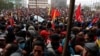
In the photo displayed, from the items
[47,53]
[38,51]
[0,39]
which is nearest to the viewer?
[38,51]

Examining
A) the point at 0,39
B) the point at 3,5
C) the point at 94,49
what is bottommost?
the point at 3,5

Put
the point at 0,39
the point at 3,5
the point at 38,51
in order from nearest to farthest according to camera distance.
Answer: the point at 38,51 < the point at 0,39 < the point at 3,5

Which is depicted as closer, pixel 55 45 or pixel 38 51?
pixel 38 51

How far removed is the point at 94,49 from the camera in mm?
4184

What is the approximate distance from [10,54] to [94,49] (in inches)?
56.1

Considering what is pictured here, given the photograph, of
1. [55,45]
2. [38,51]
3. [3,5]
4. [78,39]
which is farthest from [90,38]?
[3,5]

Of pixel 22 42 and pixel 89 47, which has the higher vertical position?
pixel 89 47

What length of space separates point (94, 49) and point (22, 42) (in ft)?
9.05

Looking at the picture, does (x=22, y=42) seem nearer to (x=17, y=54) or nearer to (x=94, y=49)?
(x=17, y=54)

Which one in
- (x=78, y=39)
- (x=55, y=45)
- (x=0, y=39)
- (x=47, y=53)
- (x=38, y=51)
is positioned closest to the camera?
(x=38, y=51)

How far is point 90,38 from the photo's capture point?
635 cm

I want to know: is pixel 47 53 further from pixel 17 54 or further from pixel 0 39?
pixel 0 39

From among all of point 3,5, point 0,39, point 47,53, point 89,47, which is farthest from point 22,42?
point 3,5

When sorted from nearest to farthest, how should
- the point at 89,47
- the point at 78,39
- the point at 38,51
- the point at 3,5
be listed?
the point at 89,47 < the point at 38,51 < the point at 78,39 < the point at 3,5
